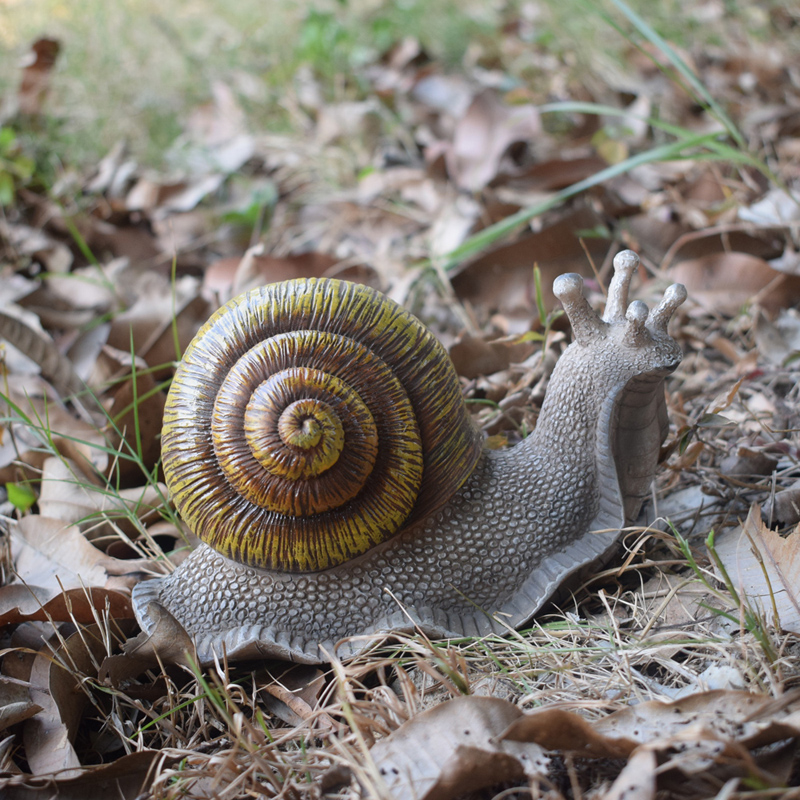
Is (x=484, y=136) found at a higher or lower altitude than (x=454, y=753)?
higher

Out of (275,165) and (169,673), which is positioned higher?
(275,165)

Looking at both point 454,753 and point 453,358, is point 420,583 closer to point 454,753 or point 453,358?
point 454,753

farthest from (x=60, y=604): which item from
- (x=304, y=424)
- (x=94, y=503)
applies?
(x=304, y=424)

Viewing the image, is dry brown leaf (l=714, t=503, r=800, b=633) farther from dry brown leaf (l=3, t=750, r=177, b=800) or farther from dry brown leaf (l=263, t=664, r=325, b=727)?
dry brown leaf (l=3, t=750, r=177, b=800)

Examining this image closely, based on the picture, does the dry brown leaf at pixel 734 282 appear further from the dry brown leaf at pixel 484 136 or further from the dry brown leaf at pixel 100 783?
the dry brown leaf at pixel 100 783

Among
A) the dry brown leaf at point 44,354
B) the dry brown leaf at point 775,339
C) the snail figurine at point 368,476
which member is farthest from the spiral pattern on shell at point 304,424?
the dry brown leaf at point 775,339

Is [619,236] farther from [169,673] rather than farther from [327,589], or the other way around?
[169,673]

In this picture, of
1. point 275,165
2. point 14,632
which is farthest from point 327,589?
point 275,165
